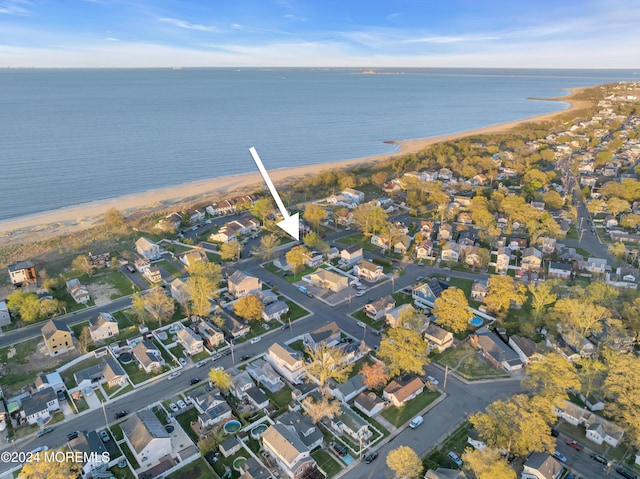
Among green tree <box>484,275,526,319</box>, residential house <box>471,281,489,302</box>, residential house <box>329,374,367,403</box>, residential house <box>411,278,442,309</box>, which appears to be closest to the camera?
residential house <box>329,374,367,403</box>

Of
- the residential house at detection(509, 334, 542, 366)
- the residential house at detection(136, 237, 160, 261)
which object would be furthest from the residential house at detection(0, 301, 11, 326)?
the residential house at detection(509, 334, 542, 366)

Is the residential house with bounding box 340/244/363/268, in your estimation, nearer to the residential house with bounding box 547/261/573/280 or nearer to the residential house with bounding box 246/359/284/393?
the residential house with bounding box 246/359/284/393

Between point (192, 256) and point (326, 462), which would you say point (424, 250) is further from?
point (326, 462)

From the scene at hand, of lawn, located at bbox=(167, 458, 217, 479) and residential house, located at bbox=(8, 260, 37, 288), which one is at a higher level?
residential house, located at bbox=(8, 260, 37, 288)

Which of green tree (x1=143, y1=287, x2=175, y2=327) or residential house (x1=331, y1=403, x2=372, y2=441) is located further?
green tree (x1=143, y1=287, x2=175, y2=327)

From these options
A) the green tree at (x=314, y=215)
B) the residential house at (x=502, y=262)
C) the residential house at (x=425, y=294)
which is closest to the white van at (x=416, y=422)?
the residential house at (x=425, y=294)

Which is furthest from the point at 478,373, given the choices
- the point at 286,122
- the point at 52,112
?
the point at 52,112

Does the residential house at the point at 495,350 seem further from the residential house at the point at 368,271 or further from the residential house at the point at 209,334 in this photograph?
the residential house at the point at 209,334

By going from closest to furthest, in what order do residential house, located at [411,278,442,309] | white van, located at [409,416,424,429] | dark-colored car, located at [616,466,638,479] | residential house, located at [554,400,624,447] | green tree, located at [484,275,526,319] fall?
dark-colored car, located at [616,466,638,479] → residential house, located at [554,400,624,447] → white van, located at [409,416,424,429] → green tree, located at [484,275,526,319] → residential house, located at [411,278,442,309]

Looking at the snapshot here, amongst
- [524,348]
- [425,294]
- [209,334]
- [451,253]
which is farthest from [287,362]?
[451,253]
